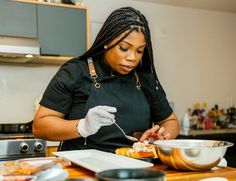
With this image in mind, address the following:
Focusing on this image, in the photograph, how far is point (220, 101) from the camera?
4188 millimetres

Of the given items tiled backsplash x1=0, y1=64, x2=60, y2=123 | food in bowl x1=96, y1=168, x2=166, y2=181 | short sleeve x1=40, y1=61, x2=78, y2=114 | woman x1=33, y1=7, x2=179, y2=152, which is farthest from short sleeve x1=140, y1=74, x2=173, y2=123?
tiled backsplash x1=0, y1=64, x2=60, y2=123

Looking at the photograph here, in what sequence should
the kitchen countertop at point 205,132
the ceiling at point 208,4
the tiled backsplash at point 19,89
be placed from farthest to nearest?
the ceiling at point 208,4, the kitchen countertop at point 205,132, the tiled backsplash at point 19,89

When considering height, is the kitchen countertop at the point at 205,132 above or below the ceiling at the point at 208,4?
below

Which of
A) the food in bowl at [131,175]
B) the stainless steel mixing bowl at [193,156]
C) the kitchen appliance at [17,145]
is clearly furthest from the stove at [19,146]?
the food in bowl at [131,175]

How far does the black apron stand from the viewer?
1333 millimetres

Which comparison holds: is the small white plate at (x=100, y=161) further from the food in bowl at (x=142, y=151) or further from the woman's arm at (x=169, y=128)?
the woman's arm at (x=169, y=128)

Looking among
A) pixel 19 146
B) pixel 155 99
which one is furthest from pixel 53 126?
pixel 19 146

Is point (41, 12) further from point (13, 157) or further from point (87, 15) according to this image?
point (13, 157)

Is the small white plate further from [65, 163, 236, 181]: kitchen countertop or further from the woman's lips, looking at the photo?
the woman's lips

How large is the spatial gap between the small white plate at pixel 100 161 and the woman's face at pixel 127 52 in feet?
1.38

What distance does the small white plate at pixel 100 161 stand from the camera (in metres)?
0.93

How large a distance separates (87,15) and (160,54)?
1.10 meters

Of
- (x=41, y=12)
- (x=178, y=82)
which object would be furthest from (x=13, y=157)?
(x=178, y=82)

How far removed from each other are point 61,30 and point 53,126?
74.3 inches
